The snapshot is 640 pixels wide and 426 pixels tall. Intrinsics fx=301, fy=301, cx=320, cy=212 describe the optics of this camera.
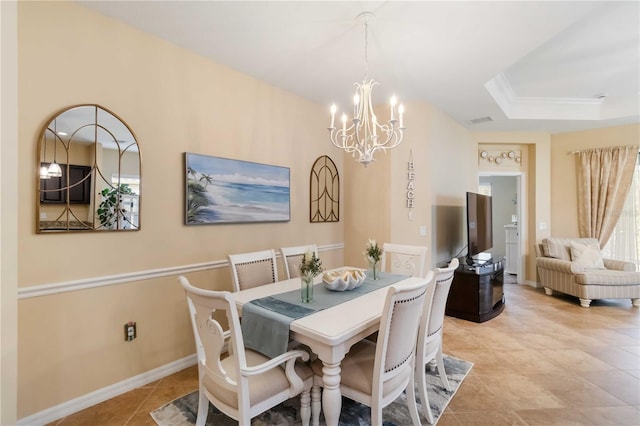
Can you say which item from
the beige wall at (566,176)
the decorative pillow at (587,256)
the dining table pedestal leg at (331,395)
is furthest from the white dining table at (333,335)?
the beige wall at (566,176)

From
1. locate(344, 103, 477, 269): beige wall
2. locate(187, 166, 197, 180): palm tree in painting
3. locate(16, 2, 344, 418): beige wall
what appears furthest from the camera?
locate(344, 103, 477, 269): beige wall

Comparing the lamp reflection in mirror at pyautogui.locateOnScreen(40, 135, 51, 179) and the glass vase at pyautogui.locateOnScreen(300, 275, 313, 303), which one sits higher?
the lamp reflection in mirror at pyautogui.locateOnScreen(40, 135, 51, 179)

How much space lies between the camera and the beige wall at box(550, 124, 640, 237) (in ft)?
17.1

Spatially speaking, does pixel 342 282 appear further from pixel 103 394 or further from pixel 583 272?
pixel 583 272

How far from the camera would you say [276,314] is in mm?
1812

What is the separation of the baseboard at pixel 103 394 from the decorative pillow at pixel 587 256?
556 cm

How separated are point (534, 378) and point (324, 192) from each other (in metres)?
2.93

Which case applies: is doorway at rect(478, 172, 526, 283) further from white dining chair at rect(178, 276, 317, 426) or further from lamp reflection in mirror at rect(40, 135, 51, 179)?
lamp reflection in mirror at rect(40, 135, 51, 179)

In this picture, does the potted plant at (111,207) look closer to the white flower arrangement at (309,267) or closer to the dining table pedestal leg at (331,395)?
the white flower arrangement at (309,267)

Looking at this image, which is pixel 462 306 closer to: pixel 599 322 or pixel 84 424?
pixel 599 322

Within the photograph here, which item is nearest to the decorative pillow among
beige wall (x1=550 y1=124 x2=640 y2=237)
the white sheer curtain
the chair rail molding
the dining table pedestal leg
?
the white sheer curtain

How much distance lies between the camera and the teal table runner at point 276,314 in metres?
1.73

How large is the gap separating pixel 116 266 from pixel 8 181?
3.77 feet

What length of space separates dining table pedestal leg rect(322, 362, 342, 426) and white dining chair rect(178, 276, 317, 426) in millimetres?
175
